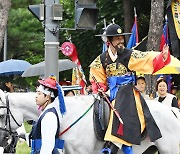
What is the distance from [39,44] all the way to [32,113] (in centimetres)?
2936

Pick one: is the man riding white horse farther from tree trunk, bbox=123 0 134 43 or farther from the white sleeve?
tree trunk, bbox=123 0 134 43

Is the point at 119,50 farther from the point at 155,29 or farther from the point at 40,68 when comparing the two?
the point at 155,29

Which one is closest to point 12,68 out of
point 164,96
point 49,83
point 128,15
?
point 164,96

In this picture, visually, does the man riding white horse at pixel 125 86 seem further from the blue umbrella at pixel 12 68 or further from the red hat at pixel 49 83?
the blue umbrella at pixel 12 68

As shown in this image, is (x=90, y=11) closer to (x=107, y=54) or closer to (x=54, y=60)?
(x=54, y=60)

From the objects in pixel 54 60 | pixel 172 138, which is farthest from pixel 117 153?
pixel 54 60

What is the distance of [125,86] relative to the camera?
31.9ft

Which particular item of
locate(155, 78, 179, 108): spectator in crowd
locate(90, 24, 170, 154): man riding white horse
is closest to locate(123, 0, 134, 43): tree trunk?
locate(155, 78, 179, 108): spectator in crowd

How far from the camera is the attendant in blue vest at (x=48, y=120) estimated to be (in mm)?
8484

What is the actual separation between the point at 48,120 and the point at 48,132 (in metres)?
0.15

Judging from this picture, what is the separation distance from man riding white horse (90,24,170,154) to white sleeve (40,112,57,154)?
1.15 metres

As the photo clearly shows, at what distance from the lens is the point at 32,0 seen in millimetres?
37125

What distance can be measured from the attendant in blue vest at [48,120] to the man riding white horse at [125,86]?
3.17ft

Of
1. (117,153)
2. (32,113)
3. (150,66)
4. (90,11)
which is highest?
(90,11)
